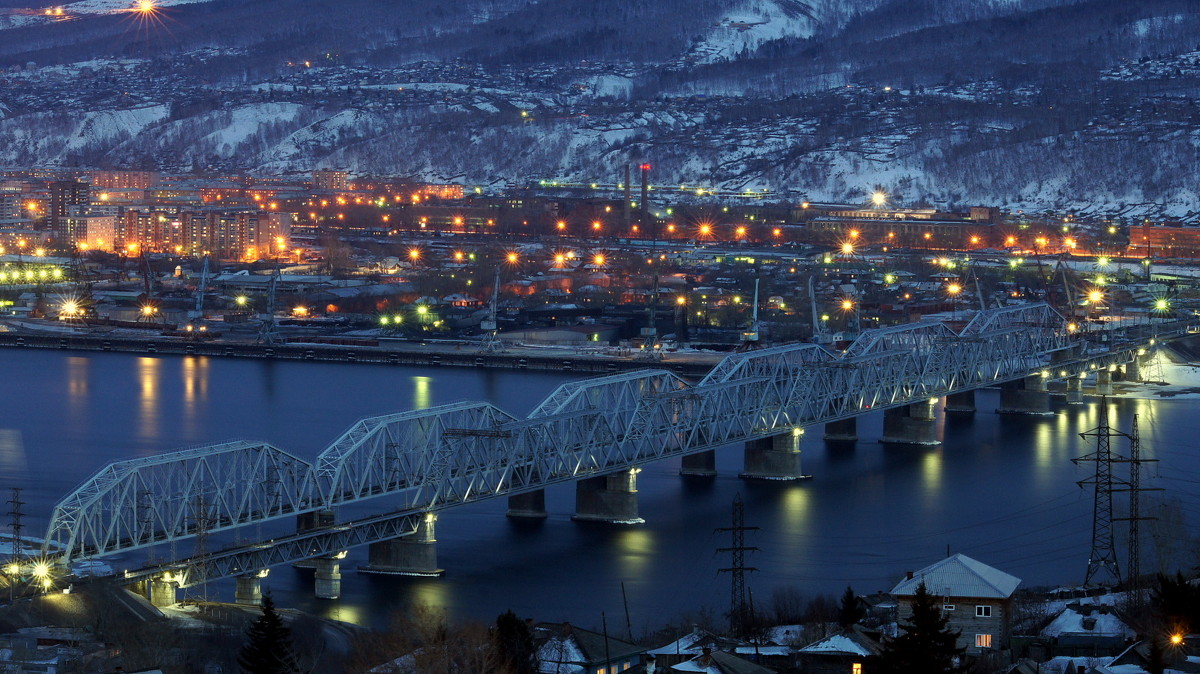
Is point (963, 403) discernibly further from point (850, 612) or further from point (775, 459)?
point (850, 612)

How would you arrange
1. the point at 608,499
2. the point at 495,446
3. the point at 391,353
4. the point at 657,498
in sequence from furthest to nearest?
the point at 391,353, the point at 657,498, the point at 608,499, the point at 495,446

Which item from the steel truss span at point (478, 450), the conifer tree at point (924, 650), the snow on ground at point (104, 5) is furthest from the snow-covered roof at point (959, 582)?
the snow on ground at point (104, 5)

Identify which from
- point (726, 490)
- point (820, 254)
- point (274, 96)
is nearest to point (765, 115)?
point (274, 96)

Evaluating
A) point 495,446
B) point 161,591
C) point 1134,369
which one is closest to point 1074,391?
point 1134,369

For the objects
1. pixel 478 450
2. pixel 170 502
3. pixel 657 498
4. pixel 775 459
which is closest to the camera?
pixel 170 502

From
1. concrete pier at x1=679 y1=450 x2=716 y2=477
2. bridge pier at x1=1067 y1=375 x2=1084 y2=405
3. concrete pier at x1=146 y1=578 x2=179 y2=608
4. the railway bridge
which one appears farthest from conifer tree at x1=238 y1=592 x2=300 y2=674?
bridge pier at x1=1067 y1=375 x2=1084 y2=405

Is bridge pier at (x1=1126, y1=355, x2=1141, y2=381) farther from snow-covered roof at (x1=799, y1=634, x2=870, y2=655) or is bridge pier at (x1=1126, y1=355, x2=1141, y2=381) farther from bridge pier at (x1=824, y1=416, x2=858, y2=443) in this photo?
snow-covered roof at (x1=799, y1=634, x2=870, y2=655)
